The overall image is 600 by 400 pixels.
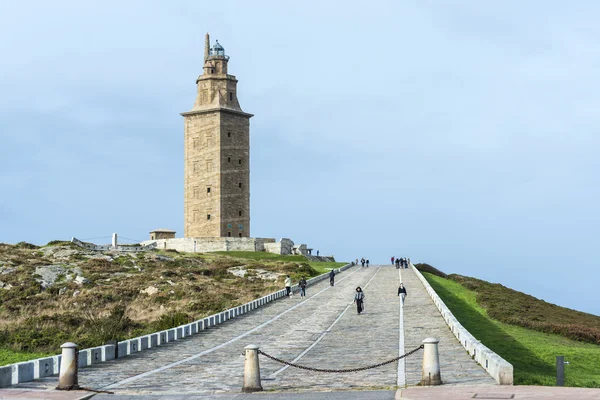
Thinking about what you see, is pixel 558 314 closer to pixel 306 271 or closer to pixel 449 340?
pixel 306 271

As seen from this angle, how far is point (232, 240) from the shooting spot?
95.0 m

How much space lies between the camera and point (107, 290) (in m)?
58.7

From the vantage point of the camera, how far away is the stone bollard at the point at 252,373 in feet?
56.6

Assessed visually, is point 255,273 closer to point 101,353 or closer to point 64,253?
point 64,253

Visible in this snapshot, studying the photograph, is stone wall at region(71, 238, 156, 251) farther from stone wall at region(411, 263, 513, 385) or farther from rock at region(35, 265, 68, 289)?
stone wall at region(411, 263, 513, 385)

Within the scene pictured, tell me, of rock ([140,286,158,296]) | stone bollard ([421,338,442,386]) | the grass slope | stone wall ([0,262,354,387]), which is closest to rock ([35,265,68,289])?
rock ([140,286,158,296])

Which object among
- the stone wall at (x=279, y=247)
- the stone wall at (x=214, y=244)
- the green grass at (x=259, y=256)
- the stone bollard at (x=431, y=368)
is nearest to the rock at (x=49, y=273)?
the green grass at (x=259, y=256)

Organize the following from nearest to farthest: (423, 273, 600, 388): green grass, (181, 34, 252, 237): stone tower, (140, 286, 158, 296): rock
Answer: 1. (423, 273, 600, 388): green grass
2. (140, 286, 158, 296): rock
3. (181, 34, 252, 237): stone tower

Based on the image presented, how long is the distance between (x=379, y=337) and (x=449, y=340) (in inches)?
115

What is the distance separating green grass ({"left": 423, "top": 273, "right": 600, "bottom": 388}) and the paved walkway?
221 cm

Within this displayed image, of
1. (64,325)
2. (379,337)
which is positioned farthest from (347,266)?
(379,337)

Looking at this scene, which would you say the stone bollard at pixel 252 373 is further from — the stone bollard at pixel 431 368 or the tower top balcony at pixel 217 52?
the tower top balcony at pixel 217 52

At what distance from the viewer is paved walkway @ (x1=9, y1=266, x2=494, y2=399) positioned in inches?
727

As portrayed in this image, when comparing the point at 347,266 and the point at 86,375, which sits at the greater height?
the point at 347,266
